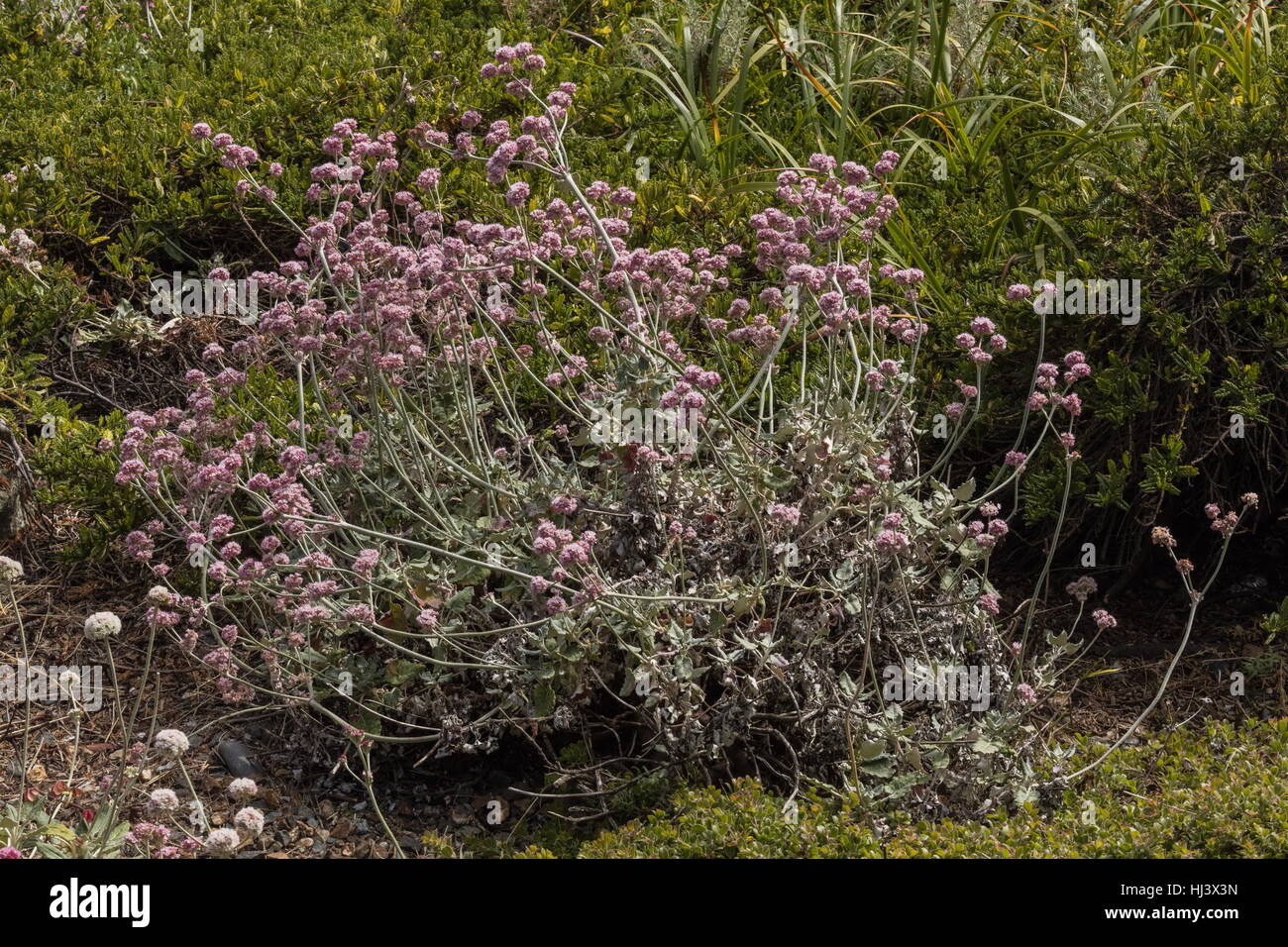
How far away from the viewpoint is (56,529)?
15.1 feet

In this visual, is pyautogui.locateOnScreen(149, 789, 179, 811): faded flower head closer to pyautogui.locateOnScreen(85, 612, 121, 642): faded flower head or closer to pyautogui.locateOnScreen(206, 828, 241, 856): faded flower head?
pyautogui.locateOnScreen(206, 828, 241, 856): faded flower head

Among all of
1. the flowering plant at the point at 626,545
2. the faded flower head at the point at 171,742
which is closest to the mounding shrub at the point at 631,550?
the flowering plant at the point at 626,545

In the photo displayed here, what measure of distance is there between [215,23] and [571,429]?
3.91m

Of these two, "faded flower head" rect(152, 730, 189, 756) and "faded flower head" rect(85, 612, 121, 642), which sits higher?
"faded flower head" rect(85, 612, 121, 642)

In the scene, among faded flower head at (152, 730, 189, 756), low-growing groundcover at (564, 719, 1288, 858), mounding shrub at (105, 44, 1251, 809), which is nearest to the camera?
faded flower head at (152, 730, 189, 756)

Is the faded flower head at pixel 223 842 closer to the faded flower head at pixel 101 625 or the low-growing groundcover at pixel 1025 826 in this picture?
the faded flower head at pixel 101 625

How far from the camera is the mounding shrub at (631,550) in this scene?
3.25 meters

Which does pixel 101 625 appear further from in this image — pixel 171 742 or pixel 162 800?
pixel 162 800

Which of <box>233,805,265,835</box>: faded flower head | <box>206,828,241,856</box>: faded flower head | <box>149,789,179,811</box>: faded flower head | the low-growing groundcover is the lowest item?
the low-growing groundcover

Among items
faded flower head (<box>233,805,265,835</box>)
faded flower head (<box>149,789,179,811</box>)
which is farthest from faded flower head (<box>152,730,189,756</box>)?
faded flower head (<box>233,805,265,835</box>)

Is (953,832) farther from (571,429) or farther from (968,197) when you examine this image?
(968,197)

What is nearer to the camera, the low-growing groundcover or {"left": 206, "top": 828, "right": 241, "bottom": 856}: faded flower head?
{"left": 206, "top": 828, "right": 241, "bottom": 856}: faded flower head

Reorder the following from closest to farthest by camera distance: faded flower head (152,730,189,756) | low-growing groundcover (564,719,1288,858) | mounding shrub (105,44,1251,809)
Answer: faded flower head (152,730,189,756) → low-growing groundcover (564,719,1288,858) → mounding shrub (105,44,1251,809)

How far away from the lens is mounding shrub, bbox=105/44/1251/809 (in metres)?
3.25
